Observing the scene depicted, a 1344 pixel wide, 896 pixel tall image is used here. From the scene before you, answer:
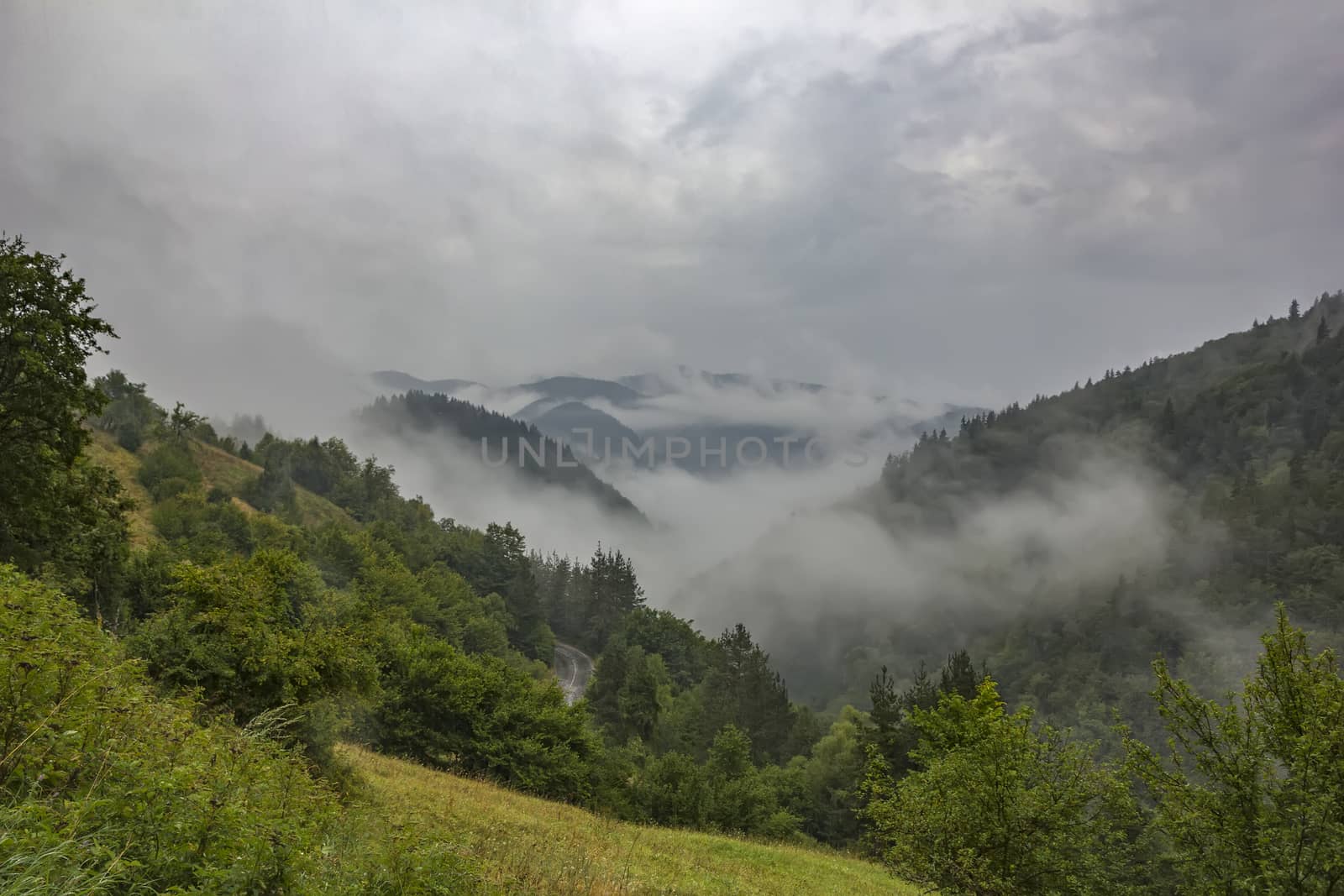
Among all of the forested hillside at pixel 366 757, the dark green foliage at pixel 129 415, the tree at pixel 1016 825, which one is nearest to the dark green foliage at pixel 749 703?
the forested hillside at pixel 366 757

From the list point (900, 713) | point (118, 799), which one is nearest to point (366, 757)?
point (118, 799)

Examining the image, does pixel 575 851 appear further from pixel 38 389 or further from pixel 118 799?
pixel 38 389

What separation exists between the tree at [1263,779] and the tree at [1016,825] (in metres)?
1.66

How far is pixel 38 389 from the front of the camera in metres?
21.6

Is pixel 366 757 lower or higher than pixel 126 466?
lower

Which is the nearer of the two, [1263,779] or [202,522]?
[1263,779]

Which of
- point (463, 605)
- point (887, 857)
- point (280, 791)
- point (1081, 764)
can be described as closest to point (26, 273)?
point (280, 791)

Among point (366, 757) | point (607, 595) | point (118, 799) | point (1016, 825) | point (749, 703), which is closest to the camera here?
point (118, 799)

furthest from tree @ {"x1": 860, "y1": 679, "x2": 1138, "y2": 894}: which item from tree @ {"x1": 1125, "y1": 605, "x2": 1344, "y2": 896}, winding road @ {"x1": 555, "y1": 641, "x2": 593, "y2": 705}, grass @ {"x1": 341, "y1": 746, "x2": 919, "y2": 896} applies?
winding road @ {"x1": 555, "y1": 641, "x2": 593, "y2": 705}

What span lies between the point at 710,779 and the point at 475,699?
17.0 m

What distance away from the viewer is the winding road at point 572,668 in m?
117

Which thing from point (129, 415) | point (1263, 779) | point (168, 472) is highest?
point (129, 415)

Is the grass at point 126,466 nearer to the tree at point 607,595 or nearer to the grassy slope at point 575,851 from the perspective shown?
the grassy slope at point 575,851

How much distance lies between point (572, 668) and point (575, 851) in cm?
12627
